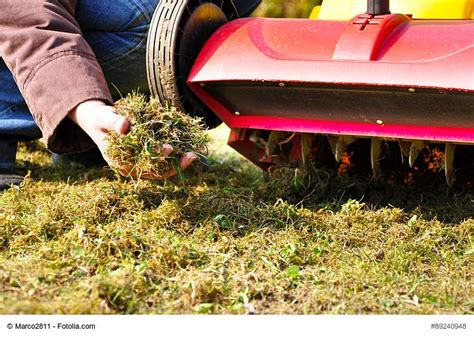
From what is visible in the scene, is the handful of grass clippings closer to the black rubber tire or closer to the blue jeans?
the black rubber tire

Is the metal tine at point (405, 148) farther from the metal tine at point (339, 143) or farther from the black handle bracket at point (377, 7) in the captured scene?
the black handle bracket at point (377, 7)

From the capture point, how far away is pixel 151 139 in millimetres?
1847

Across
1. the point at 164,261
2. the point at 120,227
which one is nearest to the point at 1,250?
the point at 120,227

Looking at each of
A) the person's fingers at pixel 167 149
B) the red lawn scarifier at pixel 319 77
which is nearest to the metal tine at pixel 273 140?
the red lawn scarifier at pixel 319 77

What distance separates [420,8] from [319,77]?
1.67 ft

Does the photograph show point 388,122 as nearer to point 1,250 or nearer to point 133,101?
point 133,101

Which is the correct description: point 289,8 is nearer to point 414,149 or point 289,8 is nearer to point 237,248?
point 414,149

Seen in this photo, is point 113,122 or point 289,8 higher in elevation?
point 113,122

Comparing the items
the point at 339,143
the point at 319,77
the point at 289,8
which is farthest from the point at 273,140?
the point at 289,8

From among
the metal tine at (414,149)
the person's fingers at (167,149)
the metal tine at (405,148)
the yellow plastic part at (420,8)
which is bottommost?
the metal tine at (405,148)

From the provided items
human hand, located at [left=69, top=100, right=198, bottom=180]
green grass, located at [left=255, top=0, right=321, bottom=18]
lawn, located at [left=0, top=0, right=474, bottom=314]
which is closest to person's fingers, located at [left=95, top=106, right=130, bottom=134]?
human hand, located at [left=69, top=100, right=198, bottom=180]

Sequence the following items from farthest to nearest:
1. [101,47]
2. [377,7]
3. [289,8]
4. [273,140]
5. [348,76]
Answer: [289,8] → [101,47] → [273,140] → [377,7] → [348,76]

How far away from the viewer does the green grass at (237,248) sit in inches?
60.7

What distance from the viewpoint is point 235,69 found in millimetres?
2096
